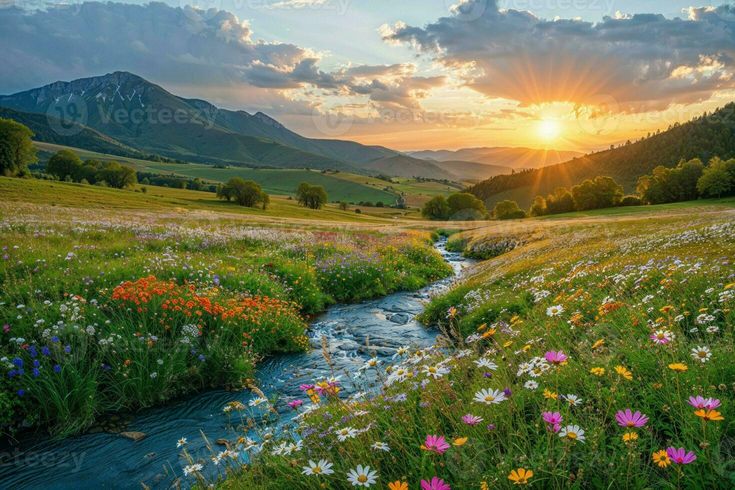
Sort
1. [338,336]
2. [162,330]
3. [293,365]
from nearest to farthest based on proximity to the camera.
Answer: [162,330] < [293,365] < [338,336]

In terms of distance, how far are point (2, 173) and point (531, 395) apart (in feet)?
306

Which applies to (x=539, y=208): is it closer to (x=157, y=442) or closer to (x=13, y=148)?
(x=13, y=148)

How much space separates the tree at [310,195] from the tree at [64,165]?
54844 millimetres

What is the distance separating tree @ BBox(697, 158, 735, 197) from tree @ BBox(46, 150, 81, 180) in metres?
136

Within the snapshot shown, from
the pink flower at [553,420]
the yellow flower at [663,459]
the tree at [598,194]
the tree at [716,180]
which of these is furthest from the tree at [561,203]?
Answer: the yellow flower at [663,459]

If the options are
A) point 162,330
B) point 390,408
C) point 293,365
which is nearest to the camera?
point 390,408

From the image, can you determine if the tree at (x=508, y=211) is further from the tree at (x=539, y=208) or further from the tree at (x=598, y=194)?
the tree at (x=598, y=194)

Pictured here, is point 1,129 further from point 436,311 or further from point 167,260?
point 436,311

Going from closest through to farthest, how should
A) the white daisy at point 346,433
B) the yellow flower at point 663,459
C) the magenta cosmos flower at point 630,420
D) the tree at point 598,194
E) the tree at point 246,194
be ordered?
the yellow flower at point 663,459
the magenta cosmos flower at point 630,420
the white daisy at point 346,433
the tree at point 598,194
the tree at point 246,194

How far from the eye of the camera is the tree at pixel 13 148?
71312 mm

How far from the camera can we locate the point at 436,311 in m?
14.8

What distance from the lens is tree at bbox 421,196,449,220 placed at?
125406mm

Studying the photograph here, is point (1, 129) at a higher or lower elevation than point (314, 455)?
higher

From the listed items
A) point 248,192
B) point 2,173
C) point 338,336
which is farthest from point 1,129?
point 338,336
